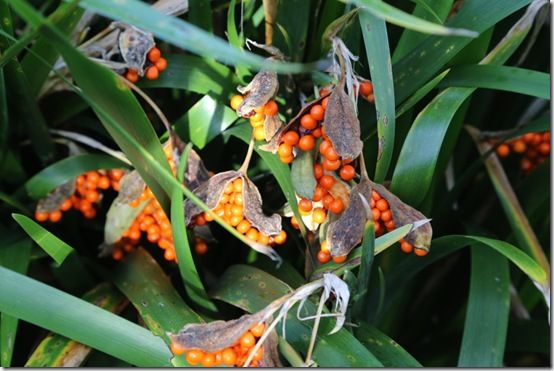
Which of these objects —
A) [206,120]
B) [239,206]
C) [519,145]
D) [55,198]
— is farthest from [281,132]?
[519,145]

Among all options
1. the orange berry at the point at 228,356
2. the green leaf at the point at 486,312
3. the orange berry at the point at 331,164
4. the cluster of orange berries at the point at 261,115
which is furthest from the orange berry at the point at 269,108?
the green leaf at the point at 486,312

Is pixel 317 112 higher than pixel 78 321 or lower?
higher

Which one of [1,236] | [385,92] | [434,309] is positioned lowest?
[434,309]

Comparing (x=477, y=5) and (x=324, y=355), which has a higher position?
Result: (x=477, y=5)

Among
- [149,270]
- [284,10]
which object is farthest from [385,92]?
[149,270]

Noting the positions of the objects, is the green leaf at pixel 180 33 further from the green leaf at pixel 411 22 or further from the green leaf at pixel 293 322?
the green leaf at pixel 293 322

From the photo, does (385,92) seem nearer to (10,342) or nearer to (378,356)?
(378,356)

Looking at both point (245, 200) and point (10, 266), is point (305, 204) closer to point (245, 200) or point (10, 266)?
point (245, 200)
